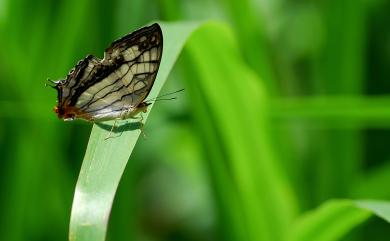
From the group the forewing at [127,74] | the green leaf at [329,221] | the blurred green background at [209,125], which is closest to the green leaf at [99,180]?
the forewing at [127,74]

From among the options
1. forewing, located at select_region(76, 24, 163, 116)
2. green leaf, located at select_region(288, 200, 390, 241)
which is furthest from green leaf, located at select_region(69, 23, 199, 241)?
green leaf, located at select_region(288, 200, 390, 241)

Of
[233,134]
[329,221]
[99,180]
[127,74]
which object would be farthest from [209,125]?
[99,180]

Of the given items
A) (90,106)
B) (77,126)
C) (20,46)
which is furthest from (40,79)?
(90,106)

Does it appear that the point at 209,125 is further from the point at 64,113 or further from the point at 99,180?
the point at 99,180

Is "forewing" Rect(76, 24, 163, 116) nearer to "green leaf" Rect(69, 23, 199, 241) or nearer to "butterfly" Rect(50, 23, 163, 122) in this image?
"butterfly" Rect(50, 23, 163, 122)

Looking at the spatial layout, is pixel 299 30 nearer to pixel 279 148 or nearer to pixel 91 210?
pixel 279 148
